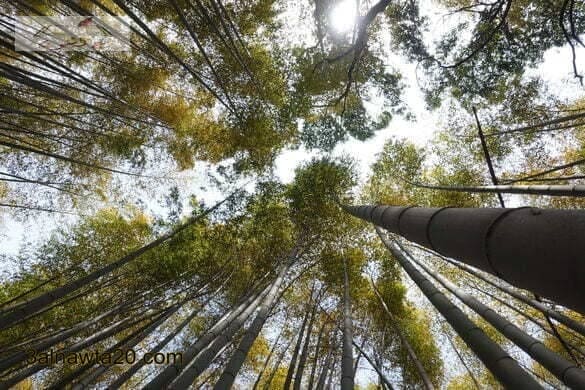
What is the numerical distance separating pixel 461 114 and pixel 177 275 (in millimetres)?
7381

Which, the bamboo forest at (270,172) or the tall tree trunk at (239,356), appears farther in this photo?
the bamboo forest at (270,172)

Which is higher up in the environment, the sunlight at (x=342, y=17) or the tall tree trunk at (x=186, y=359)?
the sunlight at (x=342, y=17)

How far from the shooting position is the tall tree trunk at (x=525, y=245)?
671mm

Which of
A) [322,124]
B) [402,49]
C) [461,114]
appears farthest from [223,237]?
[461,114]

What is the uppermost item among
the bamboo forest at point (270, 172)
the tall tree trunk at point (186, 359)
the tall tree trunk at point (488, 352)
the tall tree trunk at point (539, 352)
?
the bamboo forest at point (270, 172)

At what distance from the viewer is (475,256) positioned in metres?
1.04

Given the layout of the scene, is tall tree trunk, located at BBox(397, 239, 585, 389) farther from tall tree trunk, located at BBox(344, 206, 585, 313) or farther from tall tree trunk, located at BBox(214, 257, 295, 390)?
tall tree trunk, located at BBox(214, 257, 295, 390)

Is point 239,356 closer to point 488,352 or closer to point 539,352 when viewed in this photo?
point 488,352

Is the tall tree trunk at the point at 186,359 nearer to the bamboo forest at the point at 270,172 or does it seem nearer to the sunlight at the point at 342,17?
the bamboo forest at the point at 270,172

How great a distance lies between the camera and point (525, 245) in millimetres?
794

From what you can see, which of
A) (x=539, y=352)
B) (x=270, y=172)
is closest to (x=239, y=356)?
(x=539, y=352)

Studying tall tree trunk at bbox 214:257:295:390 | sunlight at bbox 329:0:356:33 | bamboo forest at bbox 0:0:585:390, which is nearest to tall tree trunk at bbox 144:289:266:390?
tall tree trunk at bbox 214:257:295:390

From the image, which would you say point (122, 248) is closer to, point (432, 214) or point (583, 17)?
point (432, 214)

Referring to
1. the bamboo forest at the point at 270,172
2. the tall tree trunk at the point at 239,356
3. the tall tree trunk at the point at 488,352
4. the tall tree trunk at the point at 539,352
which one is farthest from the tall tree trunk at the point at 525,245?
the bamboo forest at the point at 270,172
